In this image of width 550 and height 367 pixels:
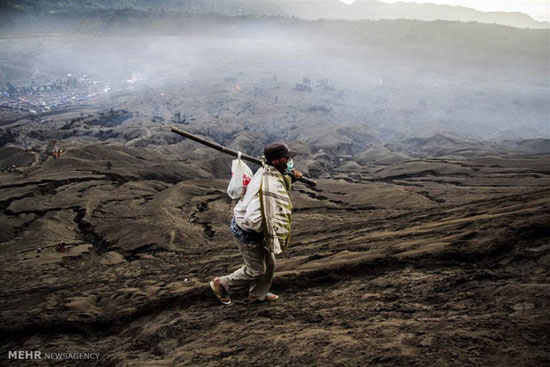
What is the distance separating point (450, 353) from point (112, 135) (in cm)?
3858

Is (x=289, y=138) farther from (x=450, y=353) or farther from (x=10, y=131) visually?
(x=450, y=353)

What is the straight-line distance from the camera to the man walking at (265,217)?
3.34 m

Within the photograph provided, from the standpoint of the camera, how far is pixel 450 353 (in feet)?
7.91

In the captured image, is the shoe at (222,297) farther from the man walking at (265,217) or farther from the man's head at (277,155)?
the man's head at (277,155)

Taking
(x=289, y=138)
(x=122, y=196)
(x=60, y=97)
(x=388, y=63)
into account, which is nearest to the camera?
(x=122, y=196)

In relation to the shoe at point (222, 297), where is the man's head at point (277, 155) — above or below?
above

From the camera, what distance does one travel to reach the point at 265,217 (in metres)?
3.31

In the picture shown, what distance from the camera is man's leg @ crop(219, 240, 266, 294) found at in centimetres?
360

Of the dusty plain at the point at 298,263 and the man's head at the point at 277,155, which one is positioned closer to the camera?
the dusty plain at the point at 298,263

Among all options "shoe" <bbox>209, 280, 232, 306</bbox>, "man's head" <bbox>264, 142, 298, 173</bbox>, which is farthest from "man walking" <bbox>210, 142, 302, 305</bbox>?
"shoe" <bbox>209, 280, 232, 306</bbox>

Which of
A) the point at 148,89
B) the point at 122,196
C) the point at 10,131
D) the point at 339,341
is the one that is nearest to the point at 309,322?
the point at 339,341

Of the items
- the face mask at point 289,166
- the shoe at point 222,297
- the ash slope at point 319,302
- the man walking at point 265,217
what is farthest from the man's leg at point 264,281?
the face mask at point 289,166

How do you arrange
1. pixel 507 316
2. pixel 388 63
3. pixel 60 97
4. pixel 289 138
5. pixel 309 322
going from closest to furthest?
pixel 507 316 → pixel 309 322 → pixel 289 138 → pixel 60 97 → pixel 388 63

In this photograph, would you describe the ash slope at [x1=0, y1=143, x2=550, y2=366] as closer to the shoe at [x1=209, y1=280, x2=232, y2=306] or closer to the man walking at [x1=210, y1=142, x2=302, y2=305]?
the shoe at [x1=209, y1=280, x2=232, y2=306]
